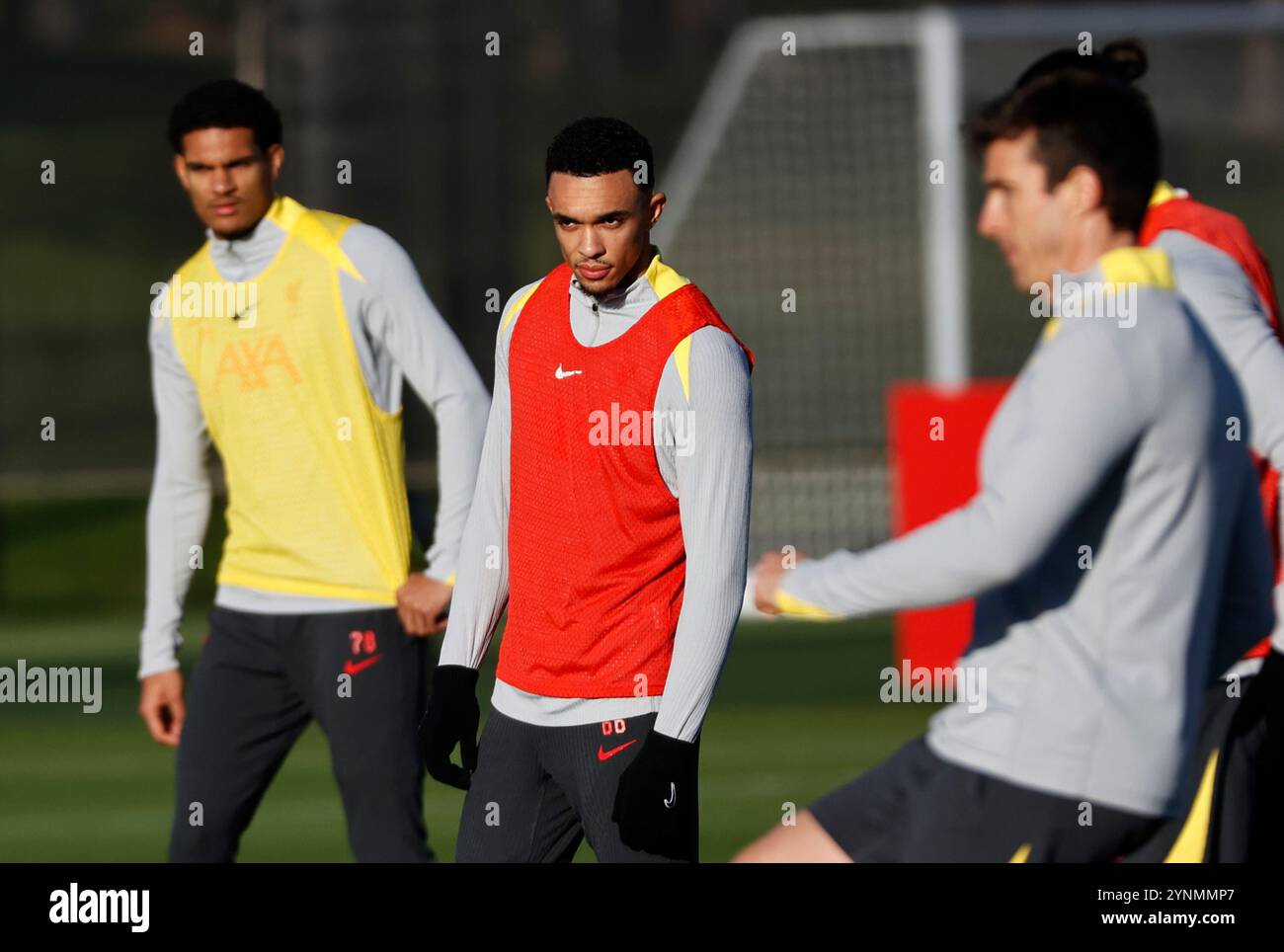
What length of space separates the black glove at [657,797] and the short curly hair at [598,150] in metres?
1.08

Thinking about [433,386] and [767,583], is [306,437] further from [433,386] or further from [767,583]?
[767,583]

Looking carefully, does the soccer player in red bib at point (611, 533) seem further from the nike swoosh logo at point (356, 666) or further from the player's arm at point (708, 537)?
the nike swoosh logo at point (356, 666)

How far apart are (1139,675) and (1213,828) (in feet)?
3.35

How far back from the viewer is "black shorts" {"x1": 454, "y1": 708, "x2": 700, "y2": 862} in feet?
13.2

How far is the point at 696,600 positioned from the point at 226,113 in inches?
75.1

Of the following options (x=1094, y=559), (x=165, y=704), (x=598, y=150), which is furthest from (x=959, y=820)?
(x=165, y=704)

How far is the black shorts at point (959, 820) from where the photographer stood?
10.3 feet

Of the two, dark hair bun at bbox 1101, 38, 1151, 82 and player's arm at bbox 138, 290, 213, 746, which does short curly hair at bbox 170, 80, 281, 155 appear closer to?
player's arm at bbox 138, 290, 213, 746

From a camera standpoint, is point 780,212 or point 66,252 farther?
point 66,252

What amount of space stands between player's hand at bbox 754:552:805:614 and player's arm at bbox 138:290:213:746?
225cm

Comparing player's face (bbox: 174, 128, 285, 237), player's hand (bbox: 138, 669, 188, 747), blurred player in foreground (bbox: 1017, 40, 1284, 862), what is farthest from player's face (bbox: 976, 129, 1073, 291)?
player's hand (bbox: 138, 669, 188, 747)

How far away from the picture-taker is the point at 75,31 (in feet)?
102
